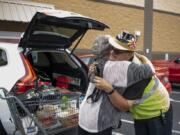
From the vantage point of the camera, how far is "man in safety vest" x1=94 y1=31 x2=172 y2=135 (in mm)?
3258

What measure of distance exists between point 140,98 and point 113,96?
308mm

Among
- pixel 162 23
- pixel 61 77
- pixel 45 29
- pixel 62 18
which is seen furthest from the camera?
pixel 162 23

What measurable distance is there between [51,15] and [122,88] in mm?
2401

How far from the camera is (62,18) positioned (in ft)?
18.2

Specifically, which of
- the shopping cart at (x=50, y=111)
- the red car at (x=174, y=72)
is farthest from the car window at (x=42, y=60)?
the red car at (x=174, y=72)

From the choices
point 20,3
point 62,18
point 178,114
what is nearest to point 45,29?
point 62,18

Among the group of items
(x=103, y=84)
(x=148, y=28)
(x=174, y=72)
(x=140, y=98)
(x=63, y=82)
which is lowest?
(x=174, y=72)

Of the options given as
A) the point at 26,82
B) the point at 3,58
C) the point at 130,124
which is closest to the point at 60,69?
the point at 3,58

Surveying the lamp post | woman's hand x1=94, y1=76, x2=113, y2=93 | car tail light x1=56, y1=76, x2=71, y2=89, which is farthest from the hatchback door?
the lamp post

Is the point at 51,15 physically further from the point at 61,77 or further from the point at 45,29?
the point at 61,77

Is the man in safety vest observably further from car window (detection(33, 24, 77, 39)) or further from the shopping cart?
car window (detection(33, 24, 77, 39))

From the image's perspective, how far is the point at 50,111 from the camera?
4938 millimetres

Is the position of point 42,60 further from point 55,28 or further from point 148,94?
point 148,94

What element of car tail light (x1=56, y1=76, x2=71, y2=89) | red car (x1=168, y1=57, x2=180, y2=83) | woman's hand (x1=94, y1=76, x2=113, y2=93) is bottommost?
red car (x1=168, y1=57, x2=180, y2=83)
